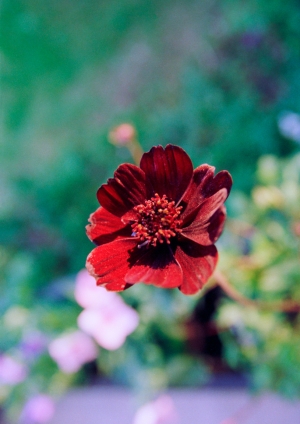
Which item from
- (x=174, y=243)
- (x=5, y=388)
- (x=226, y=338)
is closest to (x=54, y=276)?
(x=5, y=388)

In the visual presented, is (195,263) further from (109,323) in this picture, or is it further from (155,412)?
(155,412)

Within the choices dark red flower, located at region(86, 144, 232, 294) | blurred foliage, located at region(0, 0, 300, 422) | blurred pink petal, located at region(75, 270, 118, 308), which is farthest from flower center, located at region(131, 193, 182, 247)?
blurred pink petal, located at region(75, 270, 118, 308)

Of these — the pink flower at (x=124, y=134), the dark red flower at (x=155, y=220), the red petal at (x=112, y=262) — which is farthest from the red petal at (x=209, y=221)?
the pink flower at (x=124, y=134)

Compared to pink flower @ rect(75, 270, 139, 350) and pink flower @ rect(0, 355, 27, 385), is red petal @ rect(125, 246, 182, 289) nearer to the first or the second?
pink flower @ rect(75, 270, 139, 350)

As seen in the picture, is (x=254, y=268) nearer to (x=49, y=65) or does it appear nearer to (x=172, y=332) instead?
(x=172, y=332)

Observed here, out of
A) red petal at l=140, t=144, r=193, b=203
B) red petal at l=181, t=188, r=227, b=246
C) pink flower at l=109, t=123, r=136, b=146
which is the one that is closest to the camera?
red petal at l=181, t=188, r=227, b=246

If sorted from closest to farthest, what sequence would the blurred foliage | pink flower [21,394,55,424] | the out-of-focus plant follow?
the out-of-focus plant → the blurred foliage → pink flower [21,394,55,424]

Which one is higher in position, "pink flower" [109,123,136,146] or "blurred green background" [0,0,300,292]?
"blurred green background" [0,0,300,292]
